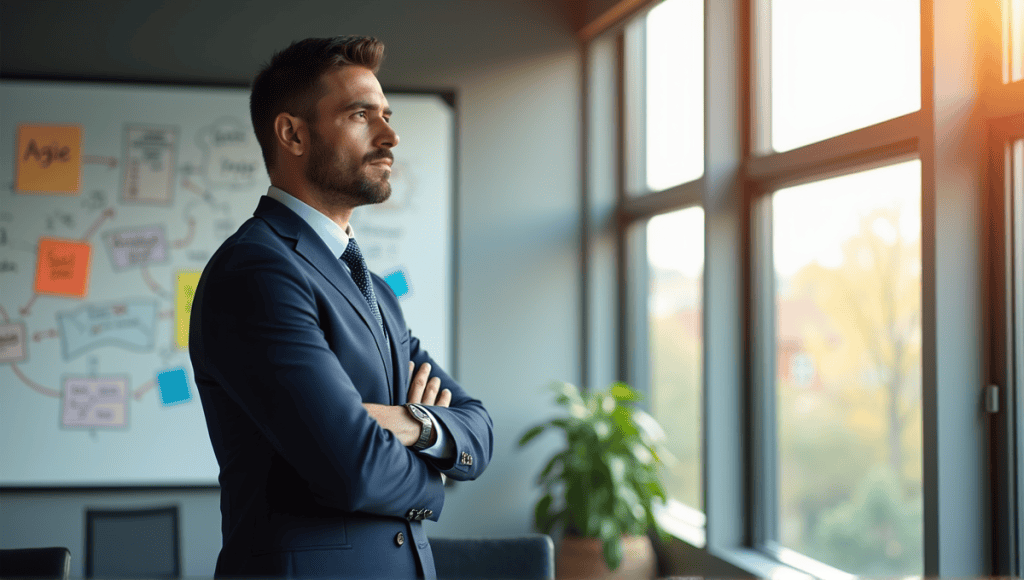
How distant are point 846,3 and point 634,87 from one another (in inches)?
59.2

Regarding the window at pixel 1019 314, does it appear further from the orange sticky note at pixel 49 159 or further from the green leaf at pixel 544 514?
the orange sticky note at pixel 49 159

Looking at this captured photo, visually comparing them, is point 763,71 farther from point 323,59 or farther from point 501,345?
point 323,59

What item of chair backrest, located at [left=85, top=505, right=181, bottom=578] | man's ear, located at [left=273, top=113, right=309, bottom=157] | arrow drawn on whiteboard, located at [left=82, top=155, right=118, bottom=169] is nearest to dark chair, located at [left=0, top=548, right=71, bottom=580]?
man's ear, located at [left=273, top=113, right=309, bottom=157]

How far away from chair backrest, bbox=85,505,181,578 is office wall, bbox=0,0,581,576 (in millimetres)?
623

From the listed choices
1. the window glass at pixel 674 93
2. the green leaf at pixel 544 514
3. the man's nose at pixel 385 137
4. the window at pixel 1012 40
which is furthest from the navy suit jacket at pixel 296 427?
the window glass at pixel 674 93

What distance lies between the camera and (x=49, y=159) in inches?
143

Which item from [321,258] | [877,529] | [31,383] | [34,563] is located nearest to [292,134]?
[321,258]

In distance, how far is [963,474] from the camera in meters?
2.08

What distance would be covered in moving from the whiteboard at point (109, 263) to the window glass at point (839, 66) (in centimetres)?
226

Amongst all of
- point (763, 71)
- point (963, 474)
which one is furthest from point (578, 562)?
point (763, 71)

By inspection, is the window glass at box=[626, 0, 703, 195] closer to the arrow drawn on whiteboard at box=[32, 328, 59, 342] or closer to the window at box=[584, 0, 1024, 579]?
the window at box=[584, 0, 1024, 579]

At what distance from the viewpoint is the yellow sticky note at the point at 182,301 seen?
3695mm

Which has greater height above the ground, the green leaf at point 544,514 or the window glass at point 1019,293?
the window glass at point 1019,293

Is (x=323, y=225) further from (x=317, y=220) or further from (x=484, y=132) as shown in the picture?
(x=484, y=132)
